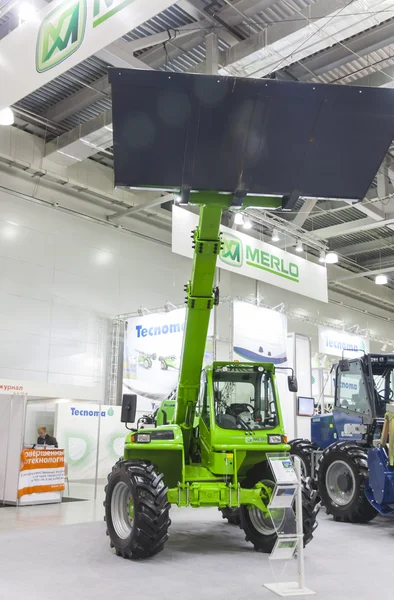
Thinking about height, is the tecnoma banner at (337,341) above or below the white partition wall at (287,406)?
above

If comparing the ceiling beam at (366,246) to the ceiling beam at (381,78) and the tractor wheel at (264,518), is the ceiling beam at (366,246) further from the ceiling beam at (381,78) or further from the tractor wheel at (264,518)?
the tractor wheel at (264,518)

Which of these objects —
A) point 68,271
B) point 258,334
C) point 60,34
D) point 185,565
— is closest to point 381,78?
point 258,334

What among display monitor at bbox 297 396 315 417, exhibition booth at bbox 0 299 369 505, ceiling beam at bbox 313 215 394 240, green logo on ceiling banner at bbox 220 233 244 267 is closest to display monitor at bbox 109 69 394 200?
display monitor at bbox 297 396 315 417

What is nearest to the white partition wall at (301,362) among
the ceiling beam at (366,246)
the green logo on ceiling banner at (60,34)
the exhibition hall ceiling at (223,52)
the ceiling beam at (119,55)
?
the exhibition hall ceiling at (223,52)

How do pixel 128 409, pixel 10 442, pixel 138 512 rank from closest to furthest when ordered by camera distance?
pixel 138 512 < pixel 128 409 < pixel 10 442

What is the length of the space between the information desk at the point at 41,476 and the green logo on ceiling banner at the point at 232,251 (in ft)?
16.7

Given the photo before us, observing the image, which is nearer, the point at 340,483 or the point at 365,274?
the point at 340,483

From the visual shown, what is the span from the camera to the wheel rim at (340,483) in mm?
8487

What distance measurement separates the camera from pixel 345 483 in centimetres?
860

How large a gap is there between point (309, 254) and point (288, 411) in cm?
916

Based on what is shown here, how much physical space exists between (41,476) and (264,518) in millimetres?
5240

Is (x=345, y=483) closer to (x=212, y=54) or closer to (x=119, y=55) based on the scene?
(x=212, y=54)

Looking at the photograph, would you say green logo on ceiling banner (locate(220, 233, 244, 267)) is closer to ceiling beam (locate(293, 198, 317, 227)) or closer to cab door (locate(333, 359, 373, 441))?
ceiling beam (locate(293, 198, 317, 227))

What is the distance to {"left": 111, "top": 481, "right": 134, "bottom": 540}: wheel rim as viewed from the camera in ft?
20.5
